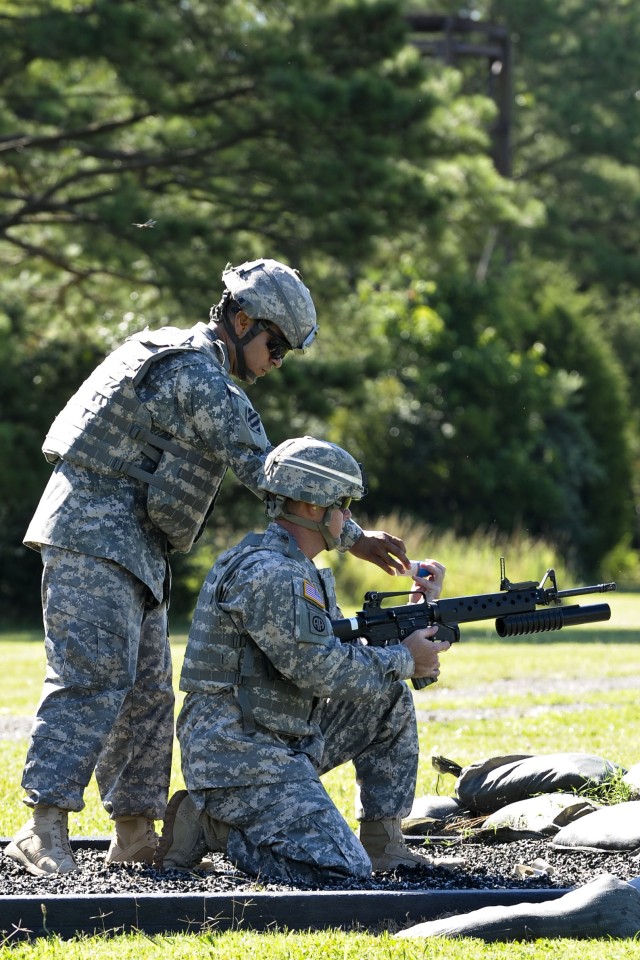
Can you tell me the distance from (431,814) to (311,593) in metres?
1.81

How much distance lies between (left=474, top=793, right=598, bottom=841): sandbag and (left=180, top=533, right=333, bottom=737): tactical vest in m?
1.23

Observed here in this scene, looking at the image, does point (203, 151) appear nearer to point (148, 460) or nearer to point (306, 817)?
point (148, 460)

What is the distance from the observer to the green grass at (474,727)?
440 centimetres

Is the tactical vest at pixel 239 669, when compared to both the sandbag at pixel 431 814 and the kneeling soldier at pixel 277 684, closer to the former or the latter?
the kneeling soldier at pixel 277 684

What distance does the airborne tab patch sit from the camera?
16.7 ft

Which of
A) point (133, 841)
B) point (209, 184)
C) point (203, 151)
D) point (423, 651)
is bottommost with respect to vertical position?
point (133, 841)

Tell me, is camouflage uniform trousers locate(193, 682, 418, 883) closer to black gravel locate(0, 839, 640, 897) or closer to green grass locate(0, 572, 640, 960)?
black gravel locate(0, 839, 640, 897)

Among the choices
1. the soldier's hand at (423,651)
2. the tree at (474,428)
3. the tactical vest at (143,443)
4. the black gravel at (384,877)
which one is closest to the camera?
the black gravel at (384,877)

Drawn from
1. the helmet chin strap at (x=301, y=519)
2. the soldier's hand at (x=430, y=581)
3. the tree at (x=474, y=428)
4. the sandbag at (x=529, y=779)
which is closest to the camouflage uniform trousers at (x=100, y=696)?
the helmet chin strap at (x=301, y=519)

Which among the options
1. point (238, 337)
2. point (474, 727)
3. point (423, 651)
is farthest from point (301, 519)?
point (474, 727)

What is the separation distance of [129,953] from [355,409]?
Result: 53.9 ft

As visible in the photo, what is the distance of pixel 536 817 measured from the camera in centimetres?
598

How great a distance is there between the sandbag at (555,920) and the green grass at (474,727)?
2.2 inches

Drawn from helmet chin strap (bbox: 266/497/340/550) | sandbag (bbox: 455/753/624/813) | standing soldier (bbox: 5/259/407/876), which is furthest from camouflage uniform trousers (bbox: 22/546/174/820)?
sandbag (bbox: 455/753/624/813)
